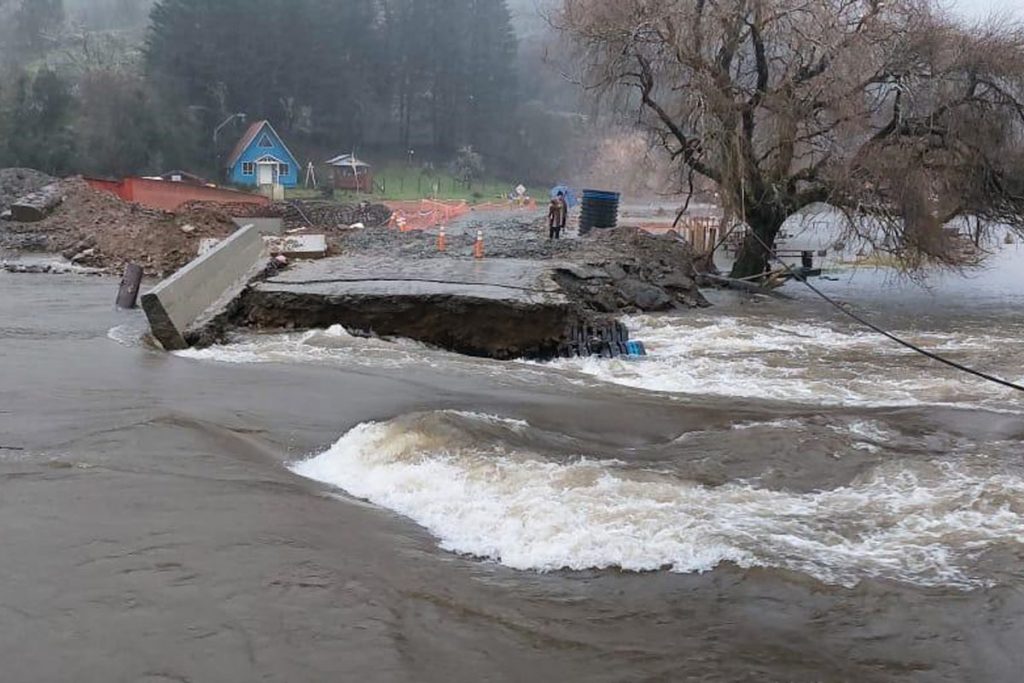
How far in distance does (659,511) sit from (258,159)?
221ft

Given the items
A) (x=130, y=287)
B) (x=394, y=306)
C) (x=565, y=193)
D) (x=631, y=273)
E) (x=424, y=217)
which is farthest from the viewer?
(x=424, y=217)

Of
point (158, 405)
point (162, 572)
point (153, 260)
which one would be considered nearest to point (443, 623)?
point (162, 572)

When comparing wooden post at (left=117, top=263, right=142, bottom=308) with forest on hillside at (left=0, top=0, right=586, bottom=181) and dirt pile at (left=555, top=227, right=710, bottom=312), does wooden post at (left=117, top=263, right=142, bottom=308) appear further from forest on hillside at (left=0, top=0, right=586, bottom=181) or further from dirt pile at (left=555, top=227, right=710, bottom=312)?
forest on hillside at (left=0, top=0, right=586, bottom=181)

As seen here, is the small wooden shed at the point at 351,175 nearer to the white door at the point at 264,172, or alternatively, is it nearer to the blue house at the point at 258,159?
the blue house at the point at 258,159

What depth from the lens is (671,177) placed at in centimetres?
2675

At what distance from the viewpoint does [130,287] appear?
16.2 metres

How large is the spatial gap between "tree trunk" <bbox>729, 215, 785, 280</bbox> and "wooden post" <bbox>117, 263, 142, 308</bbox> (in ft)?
48.7

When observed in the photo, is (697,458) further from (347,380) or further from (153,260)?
(153,260)

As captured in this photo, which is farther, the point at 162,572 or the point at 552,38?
the point at 552,38

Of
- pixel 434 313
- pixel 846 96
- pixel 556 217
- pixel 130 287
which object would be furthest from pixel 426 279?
pixel 556 217

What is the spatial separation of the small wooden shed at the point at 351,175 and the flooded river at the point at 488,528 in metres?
66.9

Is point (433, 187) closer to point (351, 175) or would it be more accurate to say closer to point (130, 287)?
point (351, 175)

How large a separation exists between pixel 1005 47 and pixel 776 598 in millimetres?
20160

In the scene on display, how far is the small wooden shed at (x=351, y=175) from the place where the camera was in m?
76.3
